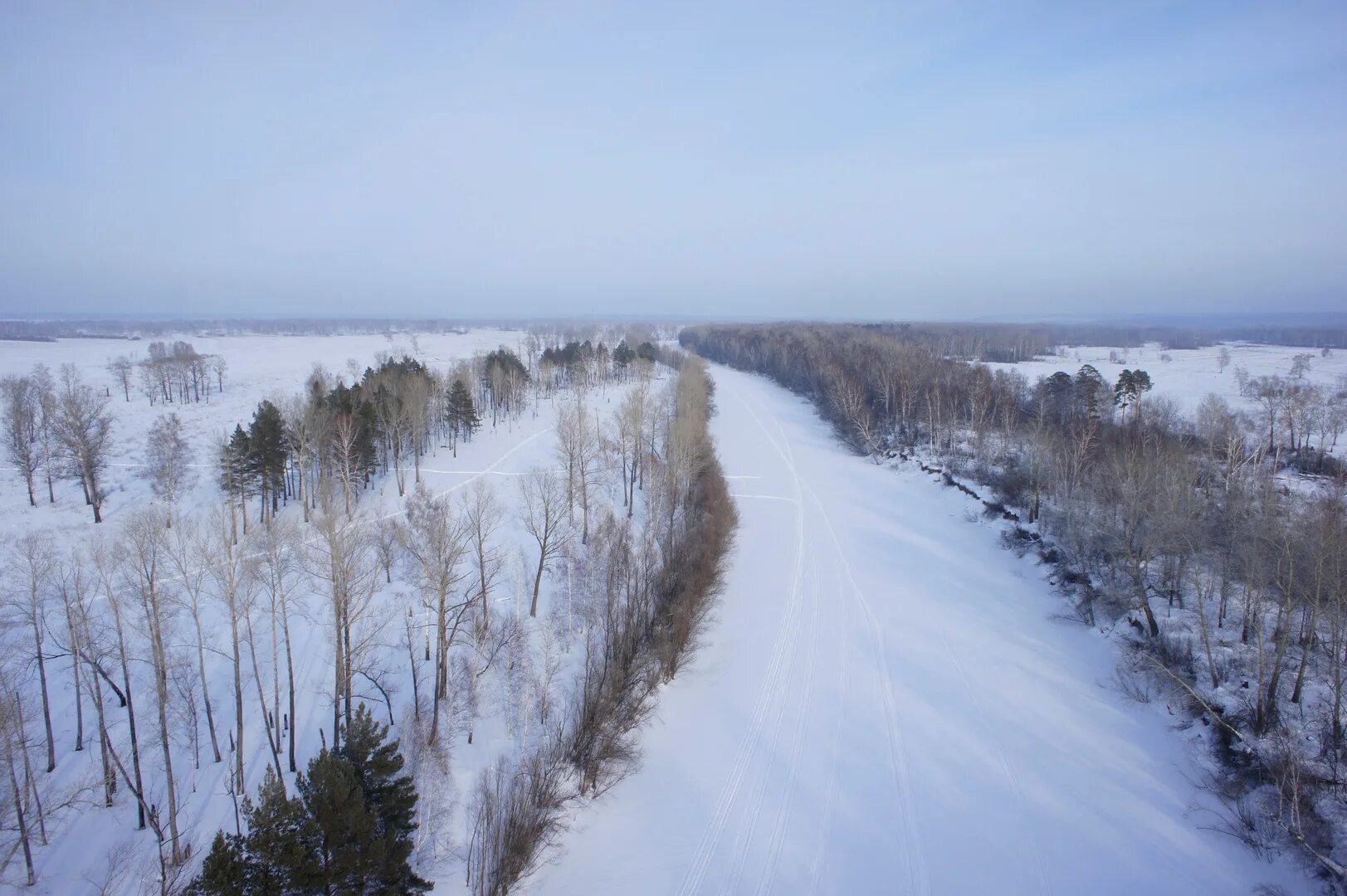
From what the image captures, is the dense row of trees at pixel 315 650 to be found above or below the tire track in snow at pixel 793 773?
above

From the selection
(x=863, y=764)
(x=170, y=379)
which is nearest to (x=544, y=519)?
(x=863, y=764)

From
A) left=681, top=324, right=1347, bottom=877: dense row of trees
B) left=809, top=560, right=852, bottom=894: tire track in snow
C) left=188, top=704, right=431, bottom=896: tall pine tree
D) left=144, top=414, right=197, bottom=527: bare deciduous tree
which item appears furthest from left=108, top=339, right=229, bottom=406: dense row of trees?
left=681, top=324, right=1347, bottom=877: dense row of trees

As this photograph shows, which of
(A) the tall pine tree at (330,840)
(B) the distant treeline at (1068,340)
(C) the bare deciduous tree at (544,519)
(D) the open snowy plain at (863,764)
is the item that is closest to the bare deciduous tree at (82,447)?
(D) the open snowy plain at (863,764)

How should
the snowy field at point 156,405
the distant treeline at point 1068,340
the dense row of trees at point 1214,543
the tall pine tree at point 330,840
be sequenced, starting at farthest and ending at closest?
the distant treeline at point 1068,340, the snowy field at point 156,405, the dense row of trees at point 1214,543, the tall pine tree at point 330,840

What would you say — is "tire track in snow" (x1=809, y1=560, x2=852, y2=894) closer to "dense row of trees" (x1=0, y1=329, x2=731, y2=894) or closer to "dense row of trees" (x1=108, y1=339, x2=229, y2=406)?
"dense row of trees" (x1=0, y1=329, x2=731, y2=894)

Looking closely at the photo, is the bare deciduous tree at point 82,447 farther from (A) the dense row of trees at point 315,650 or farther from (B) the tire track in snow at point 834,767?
(B) the tire track in snow at point 834,767
